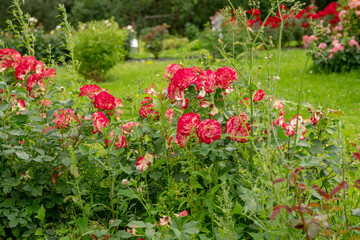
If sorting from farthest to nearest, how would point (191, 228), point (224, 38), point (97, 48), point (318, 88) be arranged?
1. point (224, 38)
2. point (97, 48)
3. point (318, 88)
4. point (191, 228)

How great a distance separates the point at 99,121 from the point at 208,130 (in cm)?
51

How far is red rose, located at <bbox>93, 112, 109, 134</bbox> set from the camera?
69.7 inches

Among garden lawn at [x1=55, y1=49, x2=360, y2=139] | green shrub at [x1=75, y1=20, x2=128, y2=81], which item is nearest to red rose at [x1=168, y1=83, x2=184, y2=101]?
garden lawn at [x1=55, y1=49, x2=360, y2=139]

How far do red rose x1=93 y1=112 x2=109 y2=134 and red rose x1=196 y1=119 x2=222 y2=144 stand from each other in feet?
1.48

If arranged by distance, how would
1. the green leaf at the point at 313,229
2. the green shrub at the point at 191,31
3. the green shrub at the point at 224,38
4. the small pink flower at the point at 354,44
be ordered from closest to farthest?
the green leaf at the point at 313,229 < the small pink flower at the point at 354,44 < the green shrub at the point at 224,38 < the green shrub at the point at 191,31

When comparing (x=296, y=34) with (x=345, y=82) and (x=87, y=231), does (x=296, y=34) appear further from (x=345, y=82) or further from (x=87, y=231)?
(x=87, y=231)

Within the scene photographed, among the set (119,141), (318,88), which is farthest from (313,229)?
(318,88)

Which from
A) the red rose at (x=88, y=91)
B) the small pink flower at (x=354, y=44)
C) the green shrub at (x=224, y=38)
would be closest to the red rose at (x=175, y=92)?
the red rose at (x=88, y=91)

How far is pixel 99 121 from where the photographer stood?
1.78 meters

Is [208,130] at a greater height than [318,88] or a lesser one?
greater

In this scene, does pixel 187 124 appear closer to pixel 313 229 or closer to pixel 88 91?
pixel 88 91

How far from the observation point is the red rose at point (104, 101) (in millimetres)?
1819

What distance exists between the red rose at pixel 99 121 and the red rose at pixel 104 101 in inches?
1.9

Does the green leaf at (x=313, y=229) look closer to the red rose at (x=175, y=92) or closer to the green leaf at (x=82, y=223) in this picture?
the red rose at (x=175, y=92)
